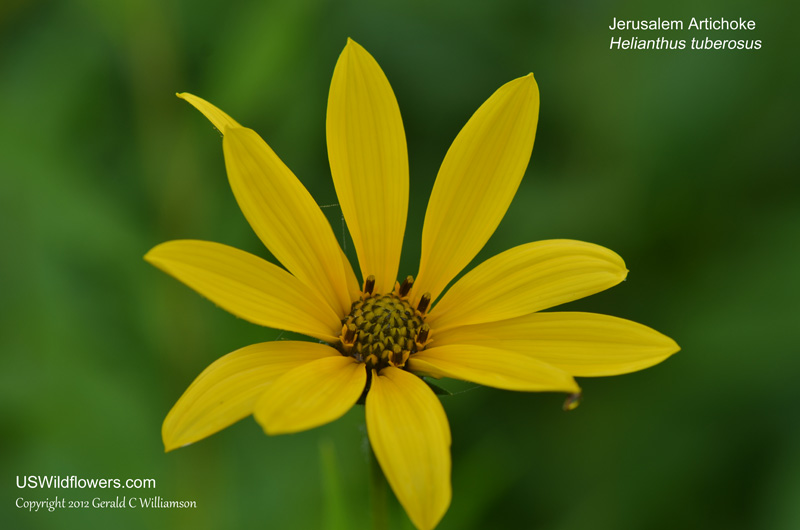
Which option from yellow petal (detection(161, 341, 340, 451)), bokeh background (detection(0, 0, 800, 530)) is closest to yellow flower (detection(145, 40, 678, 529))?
yellow petal (detection(161, 341, 340, 451))

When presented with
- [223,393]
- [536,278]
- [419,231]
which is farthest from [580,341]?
[419,231]

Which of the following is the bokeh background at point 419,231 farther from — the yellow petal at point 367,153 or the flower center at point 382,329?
the yellow petal at point 367,153

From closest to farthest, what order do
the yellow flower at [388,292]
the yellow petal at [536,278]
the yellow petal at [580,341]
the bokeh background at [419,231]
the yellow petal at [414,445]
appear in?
the yellow petal at [414,445] < the yellow flower at [388,292] < the yellow petal at [580,341] < the yellow petal at [536,278] < the bokeh background at [419,231]

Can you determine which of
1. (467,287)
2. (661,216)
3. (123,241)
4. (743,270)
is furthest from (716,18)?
(123,241)

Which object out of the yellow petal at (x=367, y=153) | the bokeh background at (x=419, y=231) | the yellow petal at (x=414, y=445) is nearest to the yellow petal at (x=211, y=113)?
the yellow petal at (x=367, y=153)

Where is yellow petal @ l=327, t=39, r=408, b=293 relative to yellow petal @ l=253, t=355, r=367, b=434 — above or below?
above

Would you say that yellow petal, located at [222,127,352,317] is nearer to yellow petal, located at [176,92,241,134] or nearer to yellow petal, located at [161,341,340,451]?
yellow petal, located at [176,92,241,134]

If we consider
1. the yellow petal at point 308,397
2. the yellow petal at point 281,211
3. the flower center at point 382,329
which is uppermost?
the yellow petal at point 281,211

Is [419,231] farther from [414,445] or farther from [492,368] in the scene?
[414,445]
